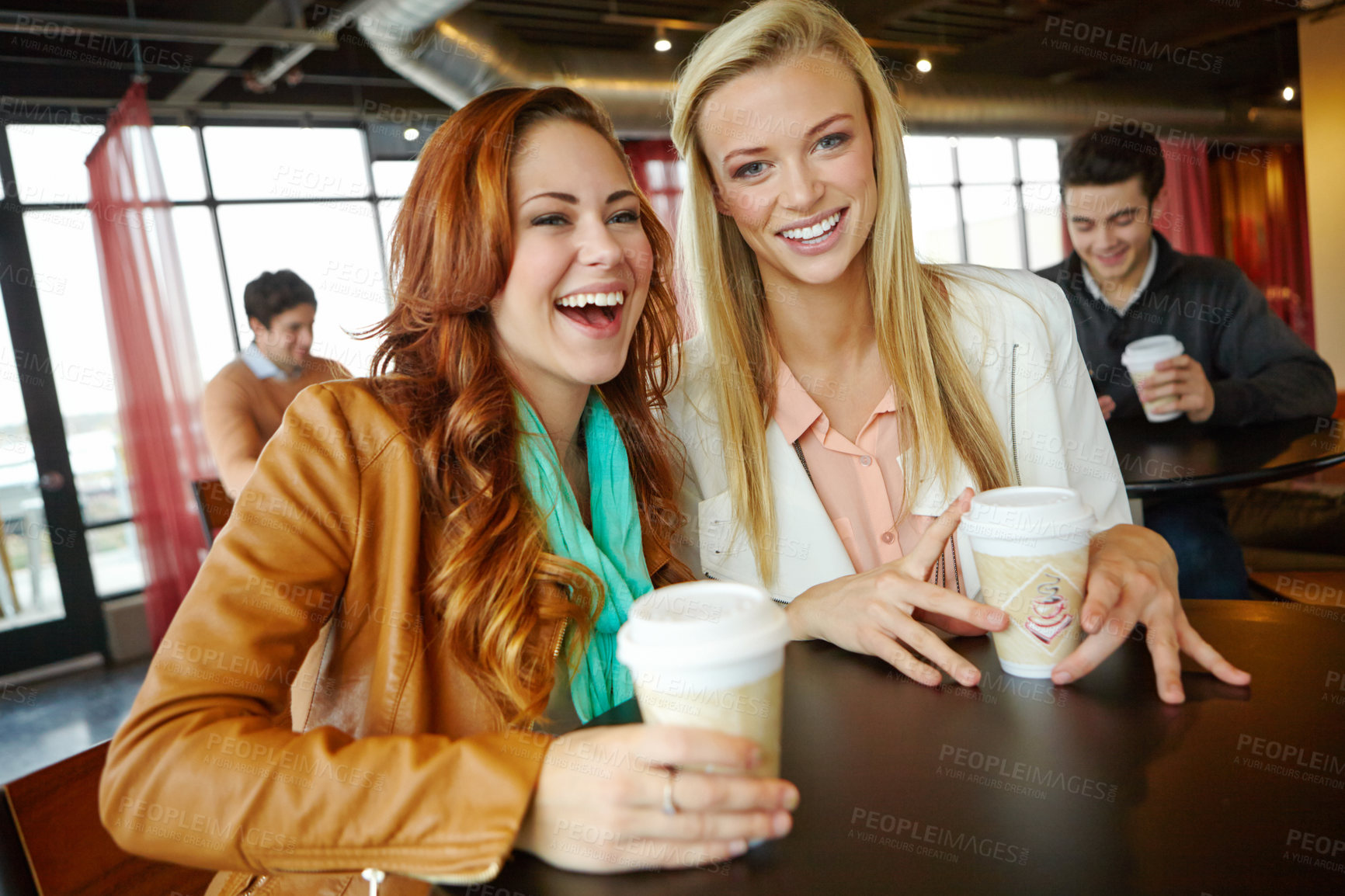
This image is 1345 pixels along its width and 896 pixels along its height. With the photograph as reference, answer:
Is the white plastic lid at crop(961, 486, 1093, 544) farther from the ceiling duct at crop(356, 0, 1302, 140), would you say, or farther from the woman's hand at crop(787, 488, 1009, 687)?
the ceiling duct at crop(356, 0, 1302, 140)

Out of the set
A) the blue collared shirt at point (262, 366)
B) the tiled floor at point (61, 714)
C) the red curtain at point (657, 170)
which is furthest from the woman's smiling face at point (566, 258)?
the red curtain at point (657, 170)

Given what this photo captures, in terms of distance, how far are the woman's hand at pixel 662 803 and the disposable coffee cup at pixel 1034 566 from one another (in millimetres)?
408

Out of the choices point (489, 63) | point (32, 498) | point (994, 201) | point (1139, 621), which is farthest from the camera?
point (994, 201)

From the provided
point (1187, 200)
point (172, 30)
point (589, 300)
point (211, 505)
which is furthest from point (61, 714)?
point (1187, 200)

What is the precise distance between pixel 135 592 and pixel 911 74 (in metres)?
7.06

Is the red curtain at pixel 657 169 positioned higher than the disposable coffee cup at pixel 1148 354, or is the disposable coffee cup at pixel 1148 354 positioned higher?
the red curtain at pixel 657 169

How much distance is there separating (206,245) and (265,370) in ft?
10.1

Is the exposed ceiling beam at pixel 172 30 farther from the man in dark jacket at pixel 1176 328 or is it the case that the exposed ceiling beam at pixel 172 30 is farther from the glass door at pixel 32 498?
the man in dark jacket at pixel 1176 328

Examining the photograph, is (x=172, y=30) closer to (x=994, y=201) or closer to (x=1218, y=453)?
(x=1218, y=453)

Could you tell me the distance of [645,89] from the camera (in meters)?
6.18

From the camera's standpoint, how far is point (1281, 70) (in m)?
9.83

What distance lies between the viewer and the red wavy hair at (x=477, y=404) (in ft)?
3.78

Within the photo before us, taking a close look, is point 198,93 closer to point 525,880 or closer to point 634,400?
point 634,400

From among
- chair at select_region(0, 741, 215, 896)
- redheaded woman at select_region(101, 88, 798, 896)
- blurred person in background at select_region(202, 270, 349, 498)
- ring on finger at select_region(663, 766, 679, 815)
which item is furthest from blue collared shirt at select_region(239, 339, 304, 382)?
ring on finger at select_region(663, 766, 679, 815)
